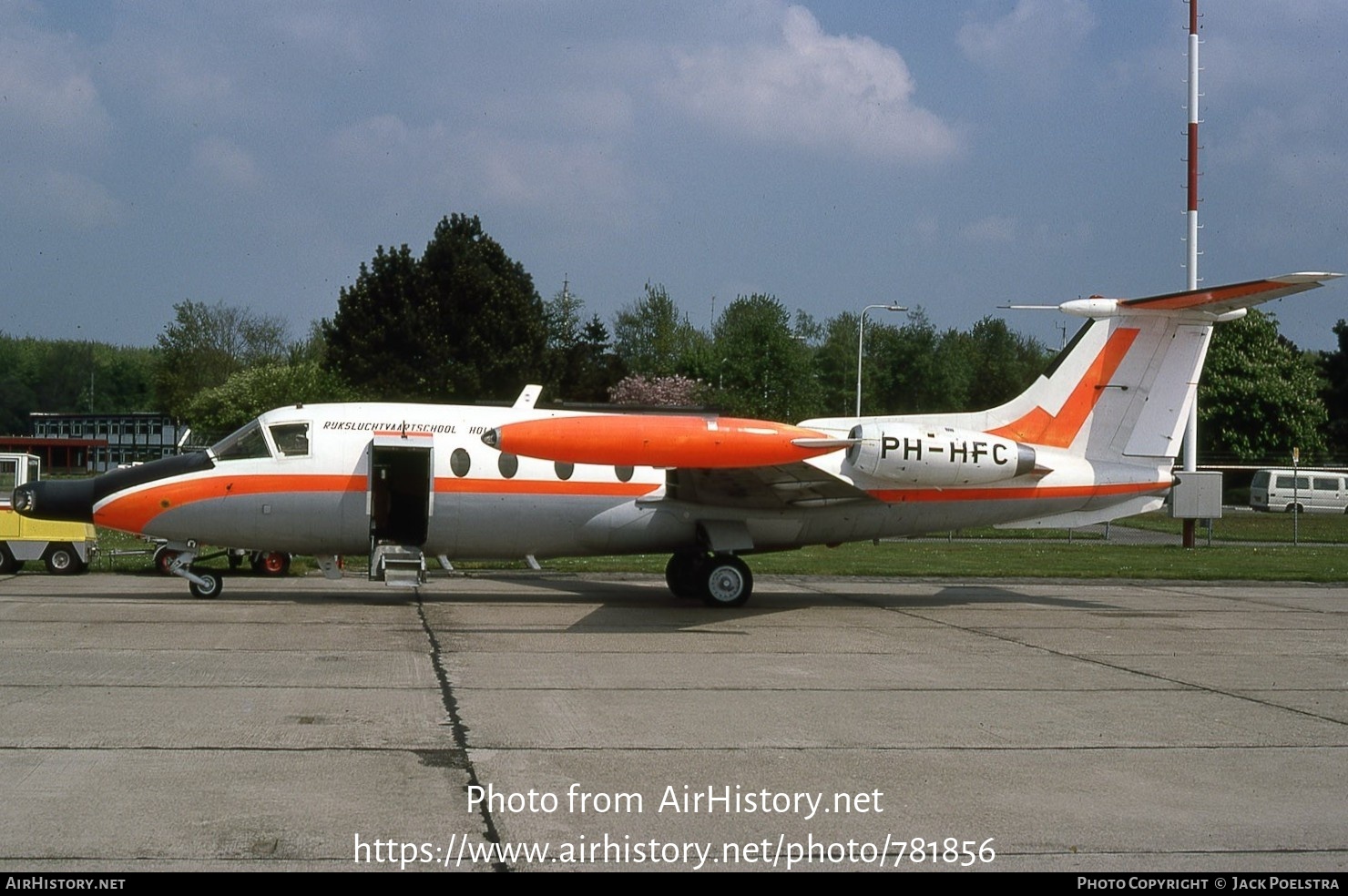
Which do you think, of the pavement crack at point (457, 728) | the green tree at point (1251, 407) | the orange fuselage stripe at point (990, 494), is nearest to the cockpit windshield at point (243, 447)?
the pavement crack at point (457, 728)

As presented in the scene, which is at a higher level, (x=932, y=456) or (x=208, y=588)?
(x=932, y=456)

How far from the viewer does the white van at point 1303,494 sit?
58750 mm

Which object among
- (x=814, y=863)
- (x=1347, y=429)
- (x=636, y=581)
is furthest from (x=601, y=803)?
(x=1347, y=429)

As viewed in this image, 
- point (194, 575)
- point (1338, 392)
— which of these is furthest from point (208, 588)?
point (1338, 392)

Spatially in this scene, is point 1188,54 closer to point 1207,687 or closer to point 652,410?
point 652,410

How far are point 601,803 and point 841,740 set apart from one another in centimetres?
264

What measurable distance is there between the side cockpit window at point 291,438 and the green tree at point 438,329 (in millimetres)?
33400

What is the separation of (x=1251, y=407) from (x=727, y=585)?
5926 cm

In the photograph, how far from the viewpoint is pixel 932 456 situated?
17.6 meters

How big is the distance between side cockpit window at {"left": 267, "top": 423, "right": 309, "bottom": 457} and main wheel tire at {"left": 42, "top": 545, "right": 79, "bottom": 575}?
24.3 ft

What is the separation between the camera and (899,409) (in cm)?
6800

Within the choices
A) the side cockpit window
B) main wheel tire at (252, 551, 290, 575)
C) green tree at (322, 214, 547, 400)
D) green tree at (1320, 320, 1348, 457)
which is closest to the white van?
green tree at (1320, 320, 1348, 457)

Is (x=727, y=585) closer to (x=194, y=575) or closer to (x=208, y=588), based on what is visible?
(x=208, y=588)

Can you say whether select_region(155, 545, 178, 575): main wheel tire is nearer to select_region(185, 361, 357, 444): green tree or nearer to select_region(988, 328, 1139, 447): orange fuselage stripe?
select_region(988, 328, 1139, 447): orange fuselage stripe
